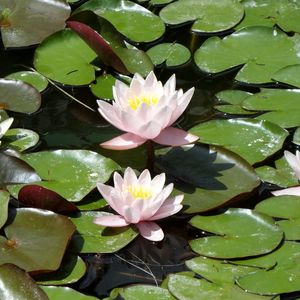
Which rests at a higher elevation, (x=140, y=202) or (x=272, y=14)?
(x=140, y=202)

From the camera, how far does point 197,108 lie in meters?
3.25

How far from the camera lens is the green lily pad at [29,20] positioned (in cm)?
366

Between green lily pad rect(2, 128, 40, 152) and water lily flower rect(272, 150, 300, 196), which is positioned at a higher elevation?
water lily flower rect(272, 150, 300, 196)

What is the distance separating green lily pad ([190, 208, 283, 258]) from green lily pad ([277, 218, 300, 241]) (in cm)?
3

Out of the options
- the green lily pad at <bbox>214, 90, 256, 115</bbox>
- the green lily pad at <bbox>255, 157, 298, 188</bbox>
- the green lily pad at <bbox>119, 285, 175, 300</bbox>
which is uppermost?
the green lily pad at <bbox>119, 285, 175, 300</bbox>

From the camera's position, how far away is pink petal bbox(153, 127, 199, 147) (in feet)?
8.93

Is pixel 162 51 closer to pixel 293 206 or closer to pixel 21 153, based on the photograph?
pixel 21 153

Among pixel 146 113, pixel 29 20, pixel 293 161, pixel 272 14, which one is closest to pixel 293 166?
pixel 293 161

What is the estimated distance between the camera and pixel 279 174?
9.20 feet

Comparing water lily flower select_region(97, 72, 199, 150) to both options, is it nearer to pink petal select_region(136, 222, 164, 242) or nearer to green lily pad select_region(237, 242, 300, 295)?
pink petal select_region(136, 222, 164, 242)

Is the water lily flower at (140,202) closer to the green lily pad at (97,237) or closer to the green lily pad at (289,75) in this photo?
the green lily pad at (97,237)

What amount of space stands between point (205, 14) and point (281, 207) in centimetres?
149

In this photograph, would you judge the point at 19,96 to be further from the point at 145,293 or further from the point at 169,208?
the point at 145,293

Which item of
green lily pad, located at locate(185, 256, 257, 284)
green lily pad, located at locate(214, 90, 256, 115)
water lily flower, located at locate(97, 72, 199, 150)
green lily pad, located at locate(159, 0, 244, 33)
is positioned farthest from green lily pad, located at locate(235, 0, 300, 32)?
green lily pad, located at locate(185, 256, 257, 284)
